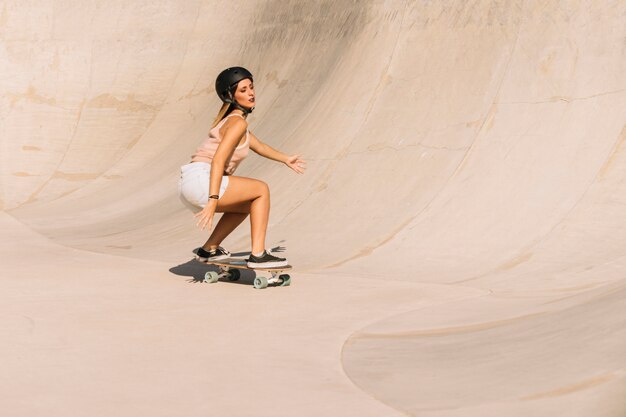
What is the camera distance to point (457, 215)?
8.11 metres

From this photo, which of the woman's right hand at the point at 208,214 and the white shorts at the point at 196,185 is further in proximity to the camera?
the white shorts at the point at 196,185

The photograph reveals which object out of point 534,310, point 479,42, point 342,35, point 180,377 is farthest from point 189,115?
point 180,377

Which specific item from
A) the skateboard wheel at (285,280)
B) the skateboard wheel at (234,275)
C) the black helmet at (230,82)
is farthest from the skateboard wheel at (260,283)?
the black helmet at (230,82)

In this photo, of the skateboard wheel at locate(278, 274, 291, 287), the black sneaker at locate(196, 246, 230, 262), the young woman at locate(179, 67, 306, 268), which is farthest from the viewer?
the black sneaker at locate(196, 246, 230, 262)

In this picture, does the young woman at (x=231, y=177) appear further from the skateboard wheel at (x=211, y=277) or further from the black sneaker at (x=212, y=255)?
the skateboard wheel at (x=211, y=277)

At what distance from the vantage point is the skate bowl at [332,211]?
173 inches

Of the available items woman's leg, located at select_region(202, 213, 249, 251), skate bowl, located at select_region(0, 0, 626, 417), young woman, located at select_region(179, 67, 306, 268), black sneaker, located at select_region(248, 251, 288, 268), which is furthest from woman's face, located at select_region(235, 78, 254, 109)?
skate bowl, located at select_region(0, 0, 626, 417)

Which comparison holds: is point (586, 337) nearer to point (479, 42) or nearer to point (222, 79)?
point (222, 79)

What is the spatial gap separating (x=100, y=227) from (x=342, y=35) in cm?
376

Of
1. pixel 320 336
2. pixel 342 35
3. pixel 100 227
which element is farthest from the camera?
pixel 342 35

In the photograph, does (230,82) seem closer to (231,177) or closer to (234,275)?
(231,177)

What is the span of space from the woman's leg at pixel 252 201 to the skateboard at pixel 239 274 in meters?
0.21

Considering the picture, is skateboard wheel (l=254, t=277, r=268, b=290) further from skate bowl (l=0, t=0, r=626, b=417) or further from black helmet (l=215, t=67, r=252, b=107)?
black helmet (l=215, t=67, r=252, b=107)

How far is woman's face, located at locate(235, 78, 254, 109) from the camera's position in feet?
23.2
